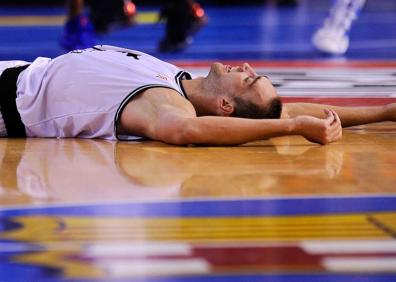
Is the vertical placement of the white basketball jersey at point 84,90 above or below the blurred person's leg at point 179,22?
above

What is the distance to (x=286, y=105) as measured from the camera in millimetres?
4004

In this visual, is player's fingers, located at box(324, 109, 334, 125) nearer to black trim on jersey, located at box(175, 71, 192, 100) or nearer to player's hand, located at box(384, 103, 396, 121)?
player's hand, located at box(384, 103, 396, 121)

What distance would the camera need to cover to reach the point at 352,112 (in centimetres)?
398

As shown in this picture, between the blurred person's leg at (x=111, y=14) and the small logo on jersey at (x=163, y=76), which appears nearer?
the small logo on jersey at (x=163, y=76)

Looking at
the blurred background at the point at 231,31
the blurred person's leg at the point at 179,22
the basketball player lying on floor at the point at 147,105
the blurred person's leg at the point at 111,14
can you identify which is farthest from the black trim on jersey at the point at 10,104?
the blurred person's leg at the point at 111,14

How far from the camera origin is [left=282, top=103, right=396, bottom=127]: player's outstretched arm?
12.9ft

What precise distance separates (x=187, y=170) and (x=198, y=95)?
627 mm

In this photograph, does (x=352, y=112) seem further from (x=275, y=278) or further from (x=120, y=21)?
(x=120, y=21)

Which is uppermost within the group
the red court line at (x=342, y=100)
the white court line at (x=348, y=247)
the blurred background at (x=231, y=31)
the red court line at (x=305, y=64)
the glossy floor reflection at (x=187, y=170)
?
the white court line at (x=348, y=247)

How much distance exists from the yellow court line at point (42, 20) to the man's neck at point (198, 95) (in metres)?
6.53

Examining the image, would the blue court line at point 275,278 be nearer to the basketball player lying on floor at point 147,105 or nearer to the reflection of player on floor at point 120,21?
the basketball player lying on floor at point 147,105

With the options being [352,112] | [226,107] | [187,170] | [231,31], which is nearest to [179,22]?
[231,31]

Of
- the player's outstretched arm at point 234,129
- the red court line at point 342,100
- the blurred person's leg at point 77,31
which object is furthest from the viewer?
the blurred person's leg at point 77,31

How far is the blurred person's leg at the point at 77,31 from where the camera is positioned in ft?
21.6
